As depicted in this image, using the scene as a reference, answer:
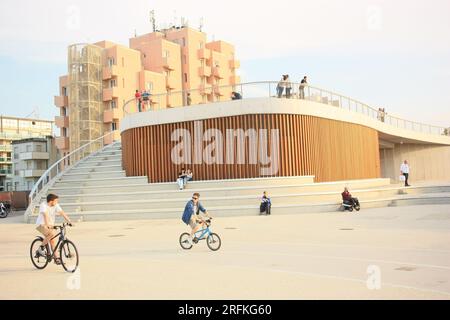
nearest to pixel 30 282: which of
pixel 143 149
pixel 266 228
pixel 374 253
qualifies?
pixel 374 253

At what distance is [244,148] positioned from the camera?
78.4 feet

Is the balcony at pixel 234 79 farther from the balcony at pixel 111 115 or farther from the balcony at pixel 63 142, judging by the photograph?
the balcony at pixel 63 142

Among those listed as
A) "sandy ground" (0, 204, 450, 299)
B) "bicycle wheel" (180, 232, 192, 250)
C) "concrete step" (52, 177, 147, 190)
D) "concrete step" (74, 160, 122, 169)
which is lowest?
"sandy ground" (0, 204, 450, 299)

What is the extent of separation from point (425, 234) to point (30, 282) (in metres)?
10.00

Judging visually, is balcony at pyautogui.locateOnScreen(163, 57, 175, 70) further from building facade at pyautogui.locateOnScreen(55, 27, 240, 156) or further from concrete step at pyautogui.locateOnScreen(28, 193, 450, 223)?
concrete step at pyautogui.locateOnScreen(28, 193, 450, 223)

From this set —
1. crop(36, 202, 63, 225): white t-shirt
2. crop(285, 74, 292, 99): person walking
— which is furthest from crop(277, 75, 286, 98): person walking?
crop(36, 202, 63, 225): white t-shirt

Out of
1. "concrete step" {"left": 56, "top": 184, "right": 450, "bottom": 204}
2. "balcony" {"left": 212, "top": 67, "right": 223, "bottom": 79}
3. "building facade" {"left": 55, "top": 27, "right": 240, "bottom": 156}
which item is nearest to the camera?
"concrete step" {"left": 56, "top": 184, "right": 450, "bottom": 204}

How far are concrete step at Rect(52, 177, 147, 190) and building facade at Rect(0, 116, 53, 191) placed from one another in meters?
58.4

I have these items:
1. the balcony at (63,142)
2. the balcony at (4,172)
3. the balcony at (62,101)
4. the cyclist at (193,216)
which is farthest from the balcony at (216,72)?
the cyclist at (193,216)

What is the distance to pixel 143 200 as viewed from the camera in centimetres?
2327

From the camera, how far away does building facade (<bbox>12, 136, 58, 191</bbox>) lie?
7250cm

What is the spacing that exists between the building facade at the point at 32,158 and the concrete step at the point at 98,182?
156 ft

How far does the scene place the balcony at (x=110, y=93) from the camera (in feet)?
191

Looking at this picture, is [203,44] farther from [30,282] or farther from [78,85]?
[30,282]
